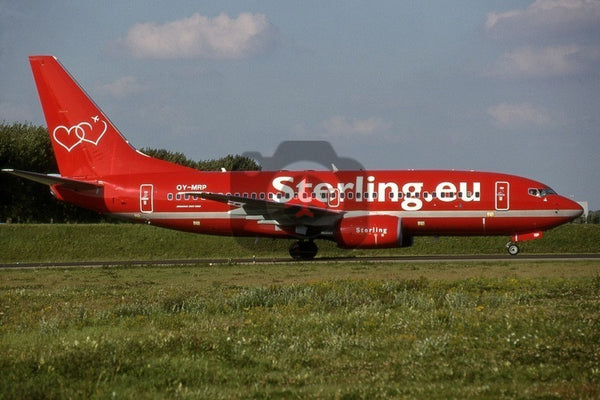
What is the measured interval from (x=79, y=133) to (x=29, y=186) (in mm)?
33702

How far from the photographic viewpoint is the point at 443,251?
2016 inches

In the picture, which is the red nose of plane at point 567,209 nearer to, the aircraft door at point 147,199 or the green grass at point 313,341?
the green grass at point 313,341

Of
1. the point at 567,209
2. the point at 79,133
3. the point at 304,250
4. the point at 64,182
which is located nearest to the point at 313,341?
the point at 304,250

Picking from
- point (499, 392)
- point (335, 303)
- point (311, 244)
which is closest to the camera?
point (499, 392)

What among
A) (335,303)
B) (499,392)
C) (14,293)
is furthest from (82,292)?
(499,392)

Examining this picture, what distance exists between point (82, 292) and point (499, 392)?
15373 millimetres

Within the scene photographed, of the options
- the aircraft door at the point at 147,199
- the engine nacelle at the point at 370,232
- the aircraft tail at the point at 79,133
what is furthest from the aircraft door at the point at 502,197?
the aircraft door at the point at 147,199

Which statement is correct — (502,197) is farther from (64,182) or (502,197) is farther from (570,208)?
(64,182)

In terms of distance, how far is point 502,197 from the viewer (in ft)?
132

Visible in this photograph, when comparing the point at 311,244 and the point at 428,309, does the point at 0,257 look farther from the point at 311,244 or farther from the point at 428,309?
the point at 428,309

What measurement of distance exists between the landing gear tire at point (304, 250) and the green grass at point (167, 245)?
6.96 metres

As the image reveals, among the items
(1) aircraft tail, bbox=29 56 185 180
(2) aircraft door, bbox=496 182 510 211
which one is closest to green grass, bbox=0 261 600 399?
(2) aircraft door, bbox=496 182 510 211

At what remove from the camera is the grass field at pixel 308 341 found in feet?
35.9

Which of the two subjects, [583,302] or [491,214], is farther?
[491,214]
